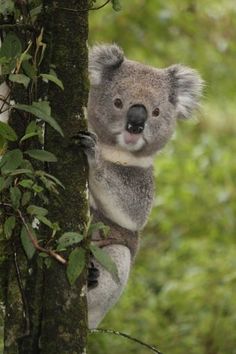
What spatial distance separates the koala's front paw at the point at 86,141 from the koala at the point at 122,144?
3.88ft

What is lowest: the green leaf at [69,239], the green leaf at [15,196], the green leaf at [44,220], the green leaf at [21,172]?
the green leaf at [69,239]

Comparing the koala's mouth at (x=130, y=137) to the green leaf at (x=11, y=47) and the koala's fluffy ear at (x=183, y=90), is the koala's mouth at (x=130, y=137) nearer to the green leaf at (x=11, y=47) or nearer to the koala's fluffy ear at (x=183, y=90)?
the koala's fluffy ear at (x=183, y=90)

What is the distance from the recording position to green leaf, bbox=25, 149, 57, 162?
9.24ft

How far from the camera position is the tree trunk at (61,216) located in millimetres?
2924

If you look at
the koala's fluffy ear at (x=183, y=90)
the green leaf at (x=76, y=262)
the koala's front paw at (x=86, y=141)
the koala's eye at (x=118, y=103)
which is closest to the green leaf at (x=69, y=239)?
the green leaf at (x=76, y=262)

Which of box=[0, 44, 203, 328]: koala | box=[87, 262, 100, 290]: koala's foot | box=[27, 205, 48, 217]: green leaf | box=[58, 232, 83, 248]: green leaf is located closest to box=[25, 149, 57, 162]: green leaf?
box=[27, 205, 48, 217]: green leaf

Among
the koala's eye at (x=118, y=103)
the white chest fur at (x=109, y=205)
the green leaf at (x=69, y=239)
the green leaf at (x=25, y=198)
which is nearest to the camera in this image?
the green leaf at (x=69, y=239)

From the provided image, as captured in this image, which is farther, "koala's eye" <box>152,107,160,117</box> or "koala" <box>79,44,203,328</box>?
"koala's eye" <box>152,107,160,117</box>

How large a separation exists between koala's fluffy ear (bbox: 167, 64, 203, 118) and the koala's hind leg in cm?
137

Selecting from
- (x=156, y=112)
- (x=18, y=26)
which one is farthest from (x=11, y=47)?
(x=156, y=112)

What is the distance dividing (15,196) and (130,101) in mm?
2729

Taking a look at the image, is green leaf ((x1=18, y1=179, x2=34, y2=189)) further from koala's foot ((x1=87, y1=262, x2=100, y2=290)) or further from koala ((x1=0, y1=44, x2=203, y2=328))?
koala ((x1=0, y1=44, x2=203, y2=328))

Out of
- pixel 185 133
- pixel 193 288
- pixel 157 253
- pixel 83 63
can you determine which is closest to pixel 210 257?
pixel 193 288

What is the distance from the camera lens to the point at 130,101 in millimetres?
5418
